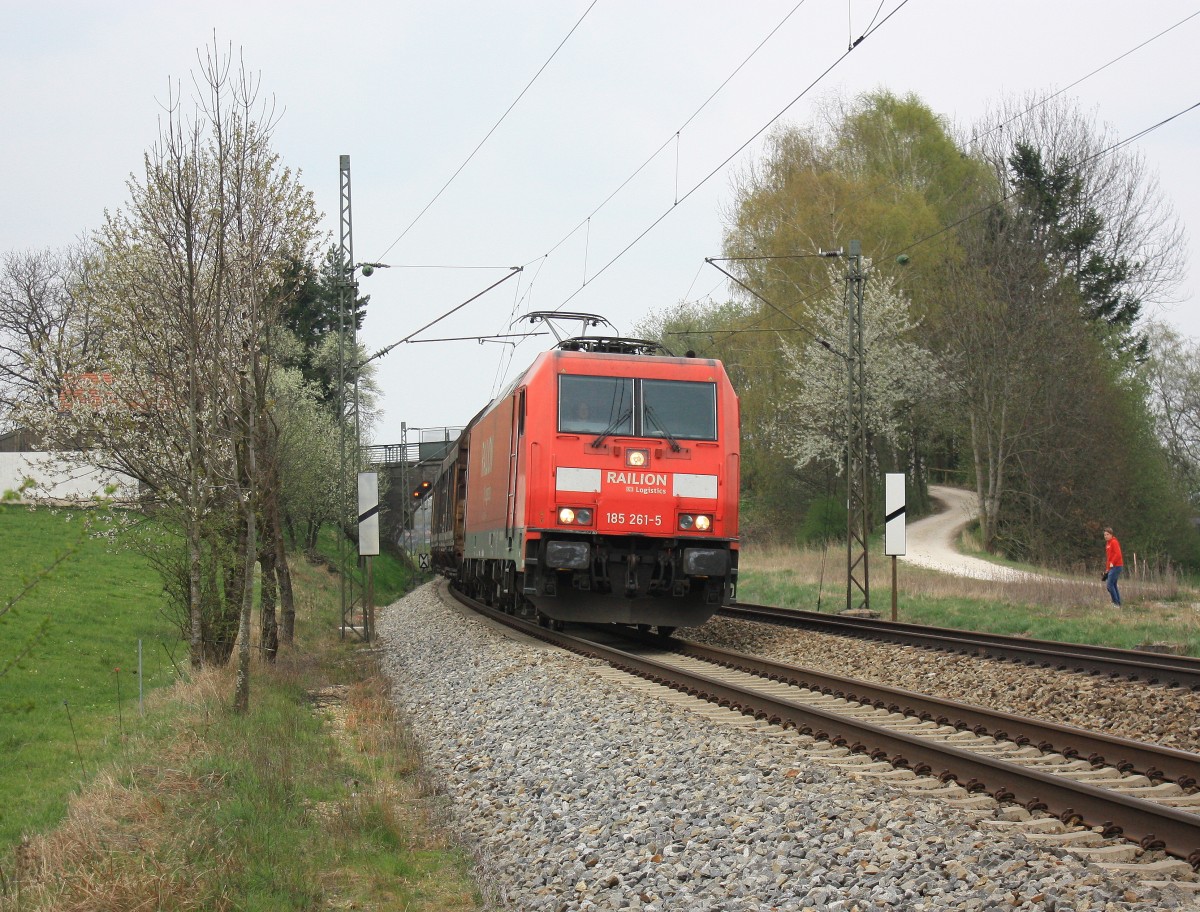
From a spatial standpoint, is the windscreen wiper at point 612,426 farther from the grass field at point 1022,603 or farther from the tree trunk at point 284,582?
the grass field at point 1022,603

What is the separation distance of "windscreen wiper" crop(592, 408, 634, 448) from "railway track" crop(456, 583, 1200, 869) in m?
3.26

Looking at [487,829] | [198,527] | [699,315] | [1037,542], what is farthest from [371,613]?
[699,315]

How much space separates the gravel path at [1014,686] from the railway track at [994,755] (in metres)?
1.11

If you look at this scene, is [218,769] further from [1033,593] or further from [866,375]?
[866,375]

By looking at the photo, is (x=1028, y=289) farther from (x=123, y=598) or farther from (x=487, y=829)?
(x=487, y=829)

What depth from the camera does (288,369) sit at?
2112 inches

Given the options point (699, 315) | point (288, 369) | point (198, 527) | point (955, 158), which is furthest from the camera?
point (699, 315)

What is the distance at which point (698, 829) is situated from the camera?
20.0 feet

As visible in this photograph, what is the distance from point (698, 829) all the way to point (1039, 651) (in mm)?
7284

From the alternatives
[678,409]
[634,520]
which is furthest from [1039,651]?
[678,409]

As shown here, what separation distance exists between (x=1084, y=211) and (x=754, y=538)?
1757 cm

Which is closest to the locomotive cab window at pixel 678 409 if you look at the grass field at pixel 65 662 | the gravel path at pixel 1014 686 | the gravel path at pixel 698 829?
the gravel path at pixel 1014 686

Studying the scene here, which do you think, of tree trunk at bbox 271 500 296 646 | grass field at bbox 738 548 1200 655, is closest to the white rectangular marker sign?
grass field at bbox 738 548 1200 655

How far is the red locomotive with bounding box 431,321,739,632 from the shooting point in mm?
14281
